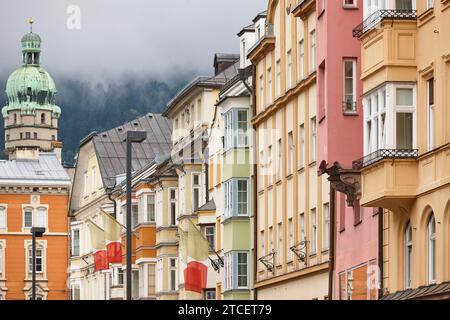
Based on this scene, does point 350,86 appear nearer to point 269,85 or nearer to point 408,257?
point 408,257

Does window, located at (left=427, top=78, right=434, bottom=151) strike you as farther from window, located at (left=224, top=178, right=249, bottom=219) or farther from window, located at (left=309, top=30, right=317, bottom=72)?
window, located at (left=224, top=178, right=249, bottom=219)

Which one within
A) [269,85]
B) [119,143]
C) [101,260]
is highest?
[119,143]

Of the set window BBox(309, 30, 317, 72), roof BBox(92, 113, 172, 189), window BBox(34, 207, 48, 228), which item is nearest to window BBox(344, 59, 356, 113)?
window BBox(309, 30, 317, 72)

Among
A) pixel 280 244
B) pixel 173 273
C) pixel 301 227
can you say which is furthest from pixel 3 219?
pixel 301 227

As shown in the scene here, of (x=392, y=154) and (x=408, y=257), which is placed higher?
(x=392, y=154)

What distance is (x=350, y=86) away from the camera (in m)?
46.5

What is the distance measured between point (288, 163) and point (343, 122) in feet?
41.6

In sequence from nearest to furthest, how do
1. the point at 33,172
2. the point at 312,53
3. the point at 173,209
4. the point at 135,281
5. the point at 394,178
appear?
1. the point at 394,178
2. the point at 312,53
3. the point at 173,209
4. the point at 135,281
5. the point at 33,172

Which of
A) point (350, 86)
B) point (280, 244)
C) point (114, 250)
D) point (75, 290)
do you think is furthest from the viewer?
point (75, 290)

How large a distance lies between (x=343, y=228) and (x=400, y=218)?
9.50 m

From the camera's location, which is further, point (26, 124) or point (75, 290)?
point (26, 124)

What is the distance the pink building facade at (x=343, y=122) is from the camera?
1737 inches

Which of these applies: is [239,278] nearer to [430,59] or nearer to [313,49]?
[313,49]

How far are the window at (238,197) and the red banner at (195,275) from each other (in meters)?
2.33
